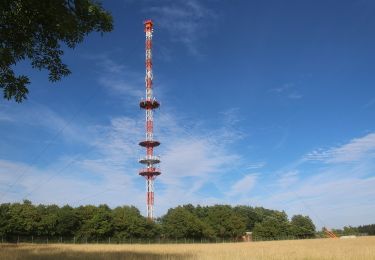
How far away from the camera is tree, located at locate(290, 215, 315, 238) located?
117 metres

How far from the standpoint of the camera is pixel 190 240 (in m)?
90.2

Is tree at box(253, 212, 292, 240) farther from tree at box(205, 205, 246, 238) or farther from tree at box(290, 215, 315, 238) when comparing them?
tree at box(205, 205, 246, 238)

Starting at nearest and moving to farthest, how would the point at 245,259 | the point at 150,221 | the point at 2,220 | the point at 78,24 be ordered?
1. the point at 78,24
2. the point at 245,259
3. the point at 2,220
4. the point at 150,221

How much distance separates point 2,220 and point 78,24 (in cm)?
6991

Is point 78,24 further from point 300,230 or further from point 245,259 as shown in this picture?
point 300,230

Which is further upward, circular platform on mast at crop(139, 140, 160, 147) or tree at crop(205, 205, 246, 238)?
circular platform on mast at crop(139, 140, 160, 147)

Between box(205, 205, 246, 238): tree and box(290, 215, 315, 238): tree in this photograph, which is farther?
box(290, 215, 315, 238): tree

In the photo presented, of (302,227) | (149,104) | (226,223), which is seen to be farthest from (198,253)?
(302,227)

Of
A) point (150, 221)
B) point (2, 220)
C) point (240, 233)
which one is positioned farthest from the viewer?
point (240, 233)

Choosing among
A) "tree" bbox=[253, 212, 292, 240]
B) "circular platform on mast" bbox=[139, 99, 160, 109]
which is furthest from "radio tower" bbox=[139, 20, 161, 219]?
"tree" bbox=[253, 212, 292, 240]

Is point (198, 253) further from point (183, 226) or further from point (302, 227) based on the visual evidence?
point (302, 227)

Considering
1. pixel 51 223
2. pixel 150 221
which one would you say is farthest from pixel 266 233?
pixel 51 223

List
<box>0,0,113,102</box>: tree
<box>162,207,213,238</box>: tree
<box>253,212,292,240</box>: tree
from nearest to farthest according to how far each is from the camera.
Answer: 1. <box>0,0,113,102</box>: tree
2. <box>162,207,213,238</box>: tree
3. <box>253,212,292,240</box>: tree

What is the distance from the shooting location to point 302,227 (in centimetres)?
12100
